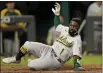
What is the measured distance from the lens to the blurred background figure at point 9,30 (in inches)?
519

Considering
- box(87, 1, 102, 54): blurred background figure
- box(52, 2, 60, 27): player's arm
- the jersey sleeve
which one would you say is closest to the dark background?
box(87, 1, 102, 54): blurred background figure

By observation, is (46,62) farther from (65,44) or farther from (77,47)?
(77,47)

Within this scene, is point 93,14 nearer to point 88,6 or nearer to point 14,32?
point 88,6

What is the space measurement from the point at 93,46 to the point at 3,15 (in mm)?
3214

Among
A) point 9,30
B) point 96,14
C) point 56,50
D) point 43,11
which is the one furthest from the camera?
point 43,11

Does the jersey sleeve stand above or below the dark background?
below

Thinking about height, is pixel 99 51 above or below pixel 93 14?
below

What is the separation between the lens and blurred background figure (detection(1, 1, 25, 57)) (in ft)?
43.3

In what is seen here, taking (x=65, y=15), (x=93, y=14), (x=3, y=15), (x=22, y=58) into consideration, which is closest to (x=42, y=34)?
(x=65, y=15)

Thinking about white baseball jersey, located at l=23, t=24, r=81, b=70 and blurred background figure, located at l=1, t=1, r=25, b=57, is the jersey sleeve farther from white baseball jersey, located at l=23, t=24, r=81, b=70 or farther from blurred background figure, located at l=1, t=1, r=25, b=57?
blurred background figure, located at l=1, t=1, r=25, b=57

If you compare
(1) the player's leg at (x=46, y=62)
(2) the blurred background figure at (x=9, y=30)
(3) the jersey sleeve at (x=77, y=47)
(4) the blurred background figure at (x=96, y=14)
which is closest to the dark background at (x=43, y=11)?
(4) the blurred background figure at (x=96, y=14)

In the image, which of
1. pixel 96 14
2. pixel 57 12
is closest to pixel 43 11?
pixel 96 14

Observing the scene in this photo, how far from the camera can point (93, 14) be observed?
15188 mm

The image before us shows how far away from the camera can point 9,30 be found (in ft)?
44.9
